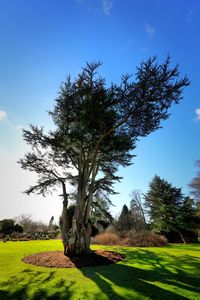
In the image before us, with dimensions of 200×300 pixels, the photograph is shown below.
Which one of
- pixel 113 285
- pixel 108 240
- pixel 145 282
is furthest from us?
pixel 108 240

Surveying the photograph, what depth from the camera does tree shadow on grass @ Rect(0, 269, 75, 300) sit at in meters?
Answer: 5.43

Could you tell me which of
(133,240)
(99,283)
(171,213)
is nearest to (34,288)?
(99,283)

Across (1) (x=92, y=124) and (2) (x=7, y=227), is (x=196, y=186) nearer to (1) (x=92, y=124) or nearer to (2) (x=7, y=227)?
(1) (x=92, y=124)

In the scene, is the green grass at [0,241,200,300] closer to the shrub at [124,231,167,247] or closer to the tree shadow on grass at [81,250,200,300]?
the tree shadow on grass at [81,250,200,300]

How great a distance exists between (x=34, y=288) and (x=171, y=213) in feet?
81.6

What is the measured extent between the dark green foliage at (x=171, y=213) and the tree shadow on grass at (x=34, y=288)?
22557 millimetres

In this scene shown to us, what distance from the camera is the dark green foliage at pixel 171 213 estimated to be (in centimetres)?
2670

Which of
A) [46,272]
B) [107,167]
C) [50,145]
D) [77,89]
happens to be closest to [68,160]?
[50,145]

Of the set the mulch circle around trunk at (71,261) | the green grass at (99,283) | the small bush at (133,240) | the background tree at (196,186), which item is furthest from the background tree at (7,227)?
the background tree at (196,186)

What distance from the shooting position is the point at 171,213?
90.4ft

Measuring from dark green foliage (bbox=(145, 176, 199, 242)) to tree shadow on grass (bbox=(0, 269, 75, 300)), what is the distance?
2256 centimetres

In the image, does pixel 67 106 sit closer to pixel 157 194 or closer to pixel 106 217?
pixel 106 217

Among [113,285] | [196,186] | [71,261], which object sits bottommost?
[113,285]

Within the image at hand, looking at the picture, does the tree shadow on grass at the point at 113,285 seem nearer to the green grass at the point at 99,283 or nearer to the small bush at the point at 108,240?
the green grass at the point at 99,283
